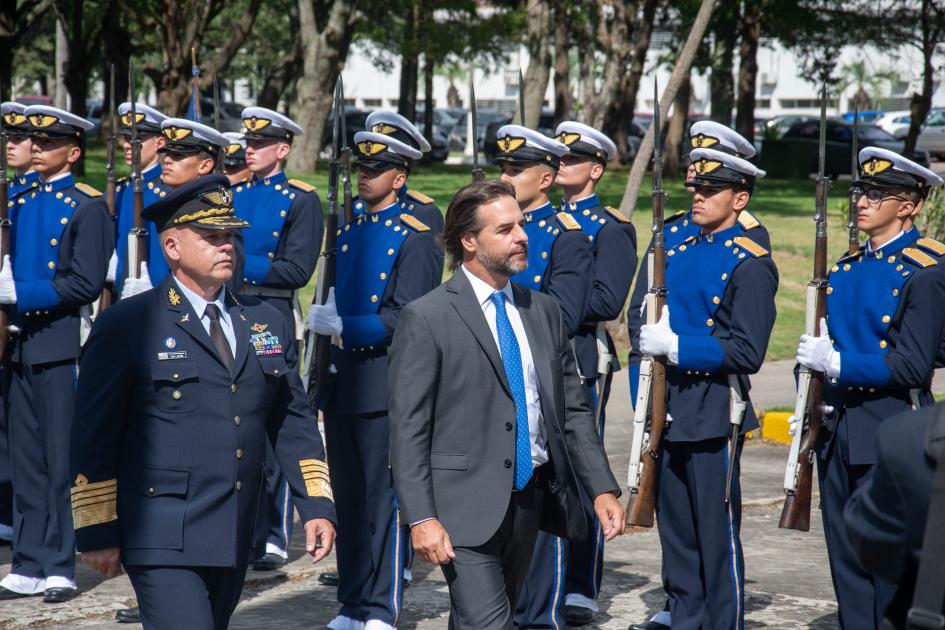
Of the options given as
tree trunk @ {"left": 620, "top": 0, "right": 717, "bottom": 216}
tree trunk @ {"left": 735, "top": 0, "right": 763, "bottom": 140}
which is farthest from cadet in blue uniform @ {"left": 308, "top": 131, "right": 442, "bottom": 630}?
tree trunk @ {"left": 735, "top": 0, "right": 763, "bottom": 140}

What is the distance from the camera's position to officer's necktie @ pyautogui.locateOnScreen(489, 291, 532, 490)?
4.82 metres

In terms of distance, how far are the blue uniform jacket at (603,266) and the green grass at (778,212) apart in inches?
283

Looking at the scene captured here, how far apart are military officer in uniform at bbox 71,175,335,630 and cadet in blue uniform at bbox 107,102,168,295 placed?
2.83m

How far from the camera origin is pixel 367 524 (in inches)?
265

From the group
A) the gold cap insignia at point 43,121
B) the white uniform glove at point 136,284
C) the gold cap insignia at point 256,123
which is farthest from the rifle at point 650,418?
the gold cap insignia at point 43,121

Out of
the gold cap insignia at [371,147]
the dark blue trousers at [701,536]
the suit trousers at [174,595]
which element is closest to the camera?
the suit trousers at [174,595]

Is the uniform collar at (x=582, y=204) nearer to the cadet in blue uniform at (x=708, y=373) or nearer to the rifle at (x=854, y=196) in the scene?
the cadet in blue uniform at (x=708, y=373)

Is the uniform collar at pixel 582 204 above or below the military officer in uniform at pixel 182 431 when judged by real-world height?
above

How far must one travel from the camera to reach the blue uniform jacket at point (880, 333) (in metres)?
5.71

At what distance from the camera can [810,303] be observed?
20.0 feet

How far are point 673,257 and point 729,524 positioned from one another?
47.4 inches

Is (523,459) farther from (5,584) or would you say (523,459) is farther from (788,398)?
(788,398)

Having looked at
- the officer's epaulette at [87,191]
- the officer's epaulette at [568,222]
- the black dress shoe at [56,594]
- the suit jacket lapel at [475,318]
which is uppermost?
the officer's epaulette at [87,191]

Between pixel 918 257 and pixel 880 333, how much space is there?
1.11ft
